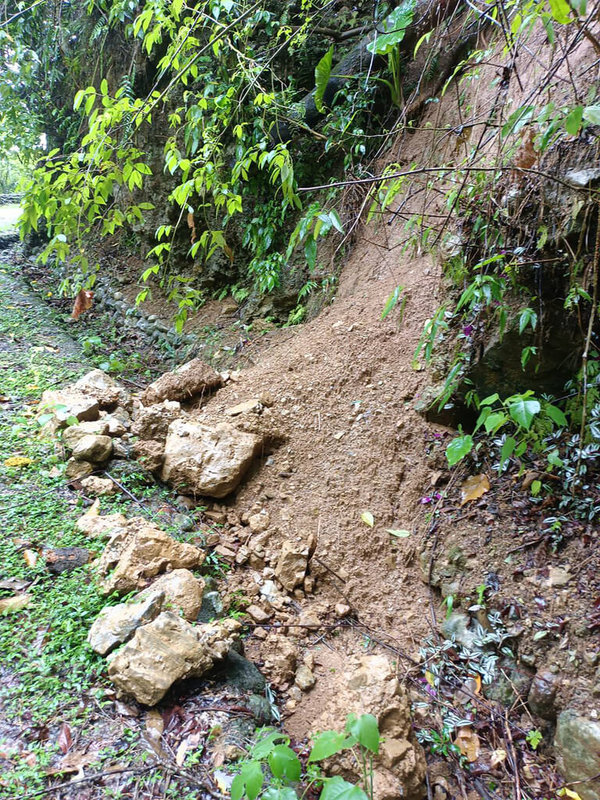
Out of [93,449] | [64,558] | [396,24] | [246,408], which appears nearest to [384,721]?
[64,558]

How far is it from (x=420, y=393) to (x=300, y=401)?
0.91 meters

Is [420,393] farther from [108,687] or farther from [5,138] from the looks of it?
[5,138]

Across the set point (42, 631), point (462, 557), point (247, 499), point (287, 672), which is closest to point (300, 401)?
point (247, 499)

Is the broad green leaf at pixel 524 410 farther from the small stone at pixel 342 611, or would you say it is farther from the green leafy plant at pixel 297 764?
the small stone at pixel 342 611

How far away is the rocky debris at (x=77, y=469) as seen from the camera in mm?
2979

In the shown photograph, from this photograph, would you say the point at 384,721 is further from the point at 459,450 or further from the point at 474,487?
the point at 474,487

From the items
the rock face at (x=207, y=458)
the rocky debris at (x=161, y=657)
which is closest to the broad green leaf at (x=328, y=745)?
the rocky debris at (x=161, y=657)

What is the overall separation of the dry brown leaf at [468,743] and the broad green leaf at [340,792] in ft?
3.49

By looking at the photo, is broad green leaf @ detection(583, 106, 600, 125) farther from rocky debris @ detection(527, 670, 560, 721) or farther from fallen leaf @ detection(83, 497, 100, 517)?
fallen leaf @ detection(83, 497, 100, 517)

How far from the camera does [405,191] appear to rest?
3676 mm

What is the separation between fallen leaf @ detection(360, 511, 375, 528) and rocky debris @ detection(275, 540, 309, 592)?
39 cm

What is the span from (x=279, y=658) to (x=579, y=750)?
1271mm

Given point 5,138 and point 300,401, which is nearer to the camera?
point 300,401

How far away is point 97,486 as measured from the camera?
2906 mm
